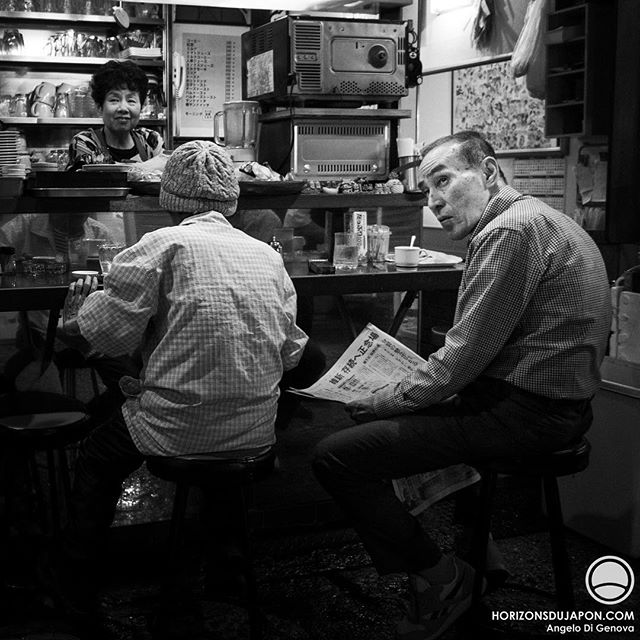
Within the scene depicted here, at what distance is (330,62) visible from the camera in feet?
14.0

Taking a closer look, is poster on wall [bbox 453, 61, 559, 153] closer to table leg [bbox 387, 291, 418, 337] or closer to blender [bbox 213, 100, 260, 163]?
blender [bbox 213, 100, 260, 163]

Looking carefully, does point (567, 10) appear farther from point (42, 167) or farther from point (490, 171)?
point (42, 167)

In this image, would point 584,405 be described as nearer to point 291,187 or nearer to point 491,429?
point 491,429

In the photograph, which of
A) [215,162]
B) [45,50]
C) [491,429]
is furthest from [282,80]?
[45,50]

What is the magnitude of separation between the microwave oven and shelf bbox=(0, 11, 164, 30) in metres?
3.27

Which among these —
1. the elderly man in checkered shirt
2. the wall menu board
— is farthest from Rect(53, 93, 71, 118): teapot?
the elderly man in checkered shirt

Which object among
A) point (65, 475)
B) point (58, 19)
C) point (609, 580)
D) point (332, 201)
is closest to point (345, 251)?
point (332, 201)

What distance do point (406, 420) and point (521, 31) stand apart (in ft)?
12.5

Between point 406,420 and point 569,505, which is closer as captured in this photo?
point 406,420

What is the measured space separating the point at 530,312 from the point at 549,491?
1.88ft

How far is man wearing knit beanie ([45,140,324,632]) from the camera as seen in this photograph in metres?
2.55

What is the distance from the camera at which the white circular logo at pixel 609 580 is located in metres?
3.24

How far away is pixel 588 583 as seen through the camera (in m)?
3.30

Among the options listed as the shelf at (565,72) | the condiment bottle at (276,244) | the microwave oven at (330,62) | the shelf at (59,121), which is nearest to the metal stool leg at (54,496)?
the condiment bottle at (276,244)
